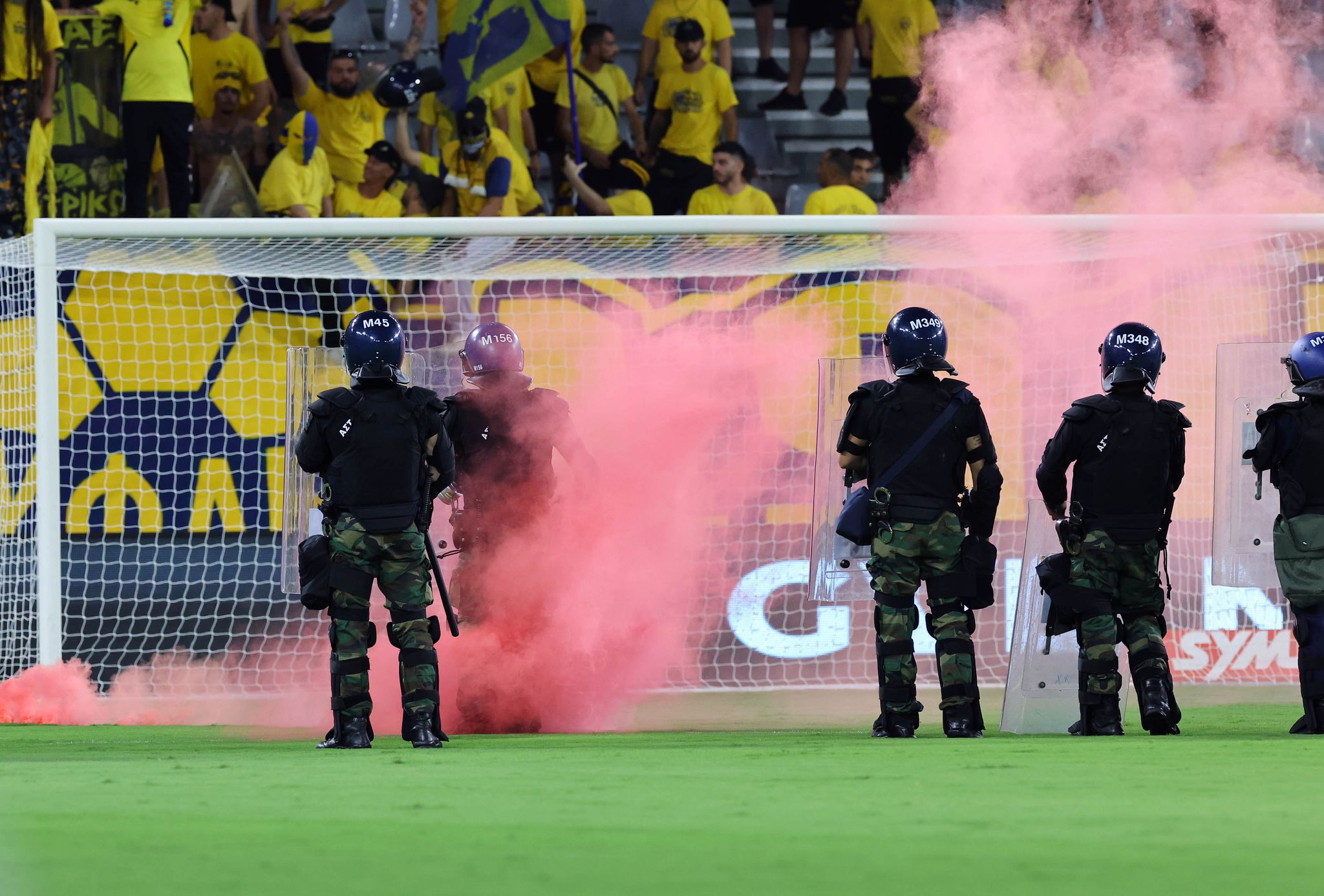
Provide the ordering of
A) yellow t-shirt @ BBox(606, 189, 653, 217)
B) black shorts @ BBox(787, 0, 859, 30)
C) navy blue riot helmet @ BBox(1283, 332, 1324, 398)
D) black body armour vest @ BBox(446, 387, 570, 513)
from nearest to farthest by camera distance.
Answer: navy blue riot helmet @ BBox(1283, 332, 1324, 398) → black body armour vest @ BBox(446, 387, 570, 513) → yellow t-shirt @ BBox(606, 189, 653, 217) → black shorts @ BBox(787, 0, 859, 30)

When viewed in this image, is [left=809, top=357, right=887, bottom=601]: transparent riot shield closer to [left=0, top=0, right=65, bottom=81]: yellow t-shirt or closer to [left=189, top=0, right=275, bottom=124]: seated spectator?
[left=189, top=0, right=275, bottom=124]: seated spectator

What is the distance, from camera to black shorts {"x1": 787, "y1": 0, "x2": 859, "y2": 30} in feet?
46.3

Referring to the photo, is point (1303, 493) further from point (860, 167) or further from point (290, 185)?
point (290, 185)

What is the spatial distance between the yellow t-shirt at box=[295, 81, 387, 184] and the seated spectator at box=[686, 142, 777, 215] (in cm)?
231

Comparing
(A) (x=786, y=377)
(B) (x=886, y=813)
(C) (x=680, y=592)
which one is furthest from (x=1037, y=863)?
(A) (x=786, y=377)

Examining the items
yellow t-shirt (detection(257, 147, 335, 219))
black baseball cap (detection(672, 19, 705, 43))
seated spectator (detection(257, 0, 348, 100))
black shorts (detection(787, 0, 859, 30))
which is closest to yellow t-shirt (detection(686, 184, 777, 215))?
black baseball cap (detection(672, 19, 705, 43))

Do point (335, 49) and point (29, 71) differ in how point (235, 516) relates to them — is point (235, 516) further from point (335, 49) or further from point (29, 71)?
point (335, 49)

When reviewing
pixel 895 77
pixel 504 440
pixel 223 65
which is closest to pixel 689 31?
pixel 895 77

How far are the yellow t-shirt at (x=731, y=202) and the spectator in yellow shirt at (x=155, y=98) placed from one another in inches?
135

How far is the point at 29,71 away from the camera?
1164 cm

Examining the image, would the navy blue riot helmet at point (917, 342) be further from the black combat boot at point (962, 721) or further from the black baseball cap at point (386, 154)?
the black baseball cap at point (386, 154)

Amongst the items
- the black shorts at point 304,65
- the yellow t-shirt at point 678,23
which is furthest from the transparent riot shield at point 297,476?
the yellow t-shirt at point 678,23

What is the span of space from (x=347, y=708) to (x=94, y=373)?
450 cm

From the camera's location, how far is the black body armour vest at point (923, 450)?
24.0ft
